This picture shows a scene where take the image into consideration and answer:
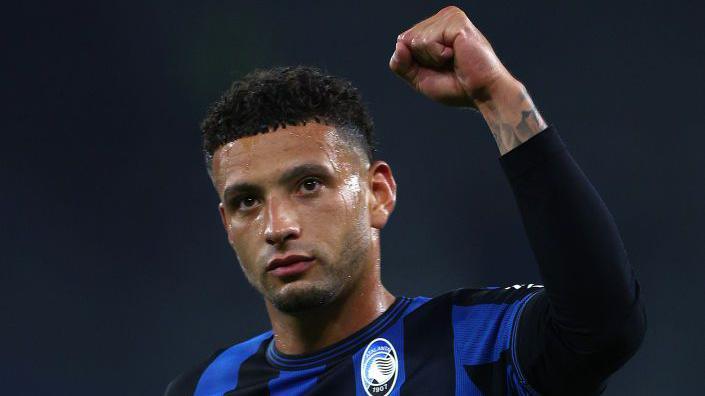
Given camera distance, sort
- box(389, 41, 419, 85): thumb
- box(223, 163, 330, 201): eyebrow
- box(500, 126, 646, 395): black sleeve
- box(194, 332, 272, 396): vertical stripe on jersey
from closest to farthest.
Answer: box(500, 126, 646, 395): black sleeve → box(389, 41, 419, 85): thumb → box(223, 163, 330, 201): eyebrow → box(194, 332, 272, 396): vertical stripe on jersey

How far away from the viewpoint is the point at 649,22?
386cm

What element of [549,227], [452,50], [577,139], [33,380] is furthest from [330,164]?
[33,380]

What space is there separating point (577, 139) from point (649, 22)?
1.96ft

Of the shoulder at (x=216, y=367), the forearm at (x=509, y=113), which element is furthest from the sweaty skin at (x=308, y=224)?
the forearm at (x=509, y=113)

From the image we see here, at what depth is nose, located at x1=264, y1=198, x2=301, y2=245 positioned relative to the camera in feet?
5.54

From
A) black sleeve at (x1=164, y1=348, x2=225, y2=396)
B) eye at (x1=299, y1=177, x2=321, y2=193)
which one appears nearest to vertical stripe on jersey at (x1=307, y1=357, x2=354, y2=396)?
eye at (x1=299, y1=177, x2=321, y2=193)

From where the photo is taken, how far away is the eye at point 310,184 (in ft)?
5.78

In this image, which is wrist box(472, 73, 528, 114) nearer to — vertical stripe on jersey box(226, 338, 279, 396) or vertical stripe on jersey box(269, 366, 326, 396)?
vertical stripe on jersey box(269, 366, 326, 396)

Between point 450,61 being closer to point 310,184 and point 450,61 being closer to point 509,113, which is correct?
point 509,113

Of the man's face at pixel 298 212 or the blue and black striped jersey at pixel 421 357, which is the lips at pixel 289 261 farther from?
the blue and black striped jersey at pixel 421 357

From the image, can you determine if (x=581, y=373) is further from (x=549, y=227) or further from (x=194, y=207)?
(x=194, y=207)

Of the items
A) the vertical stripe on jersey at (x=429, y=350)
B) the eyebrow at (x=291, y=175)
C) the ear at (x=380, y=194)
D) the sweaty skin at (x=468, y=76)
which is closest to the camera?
the sweaty skin at (x=468, y=76)

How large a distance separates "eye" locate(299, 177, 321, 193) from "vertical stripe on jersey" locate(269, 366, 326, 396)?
0.37 meters

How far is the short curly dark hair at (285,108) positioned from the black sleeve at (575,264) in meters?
0.61
